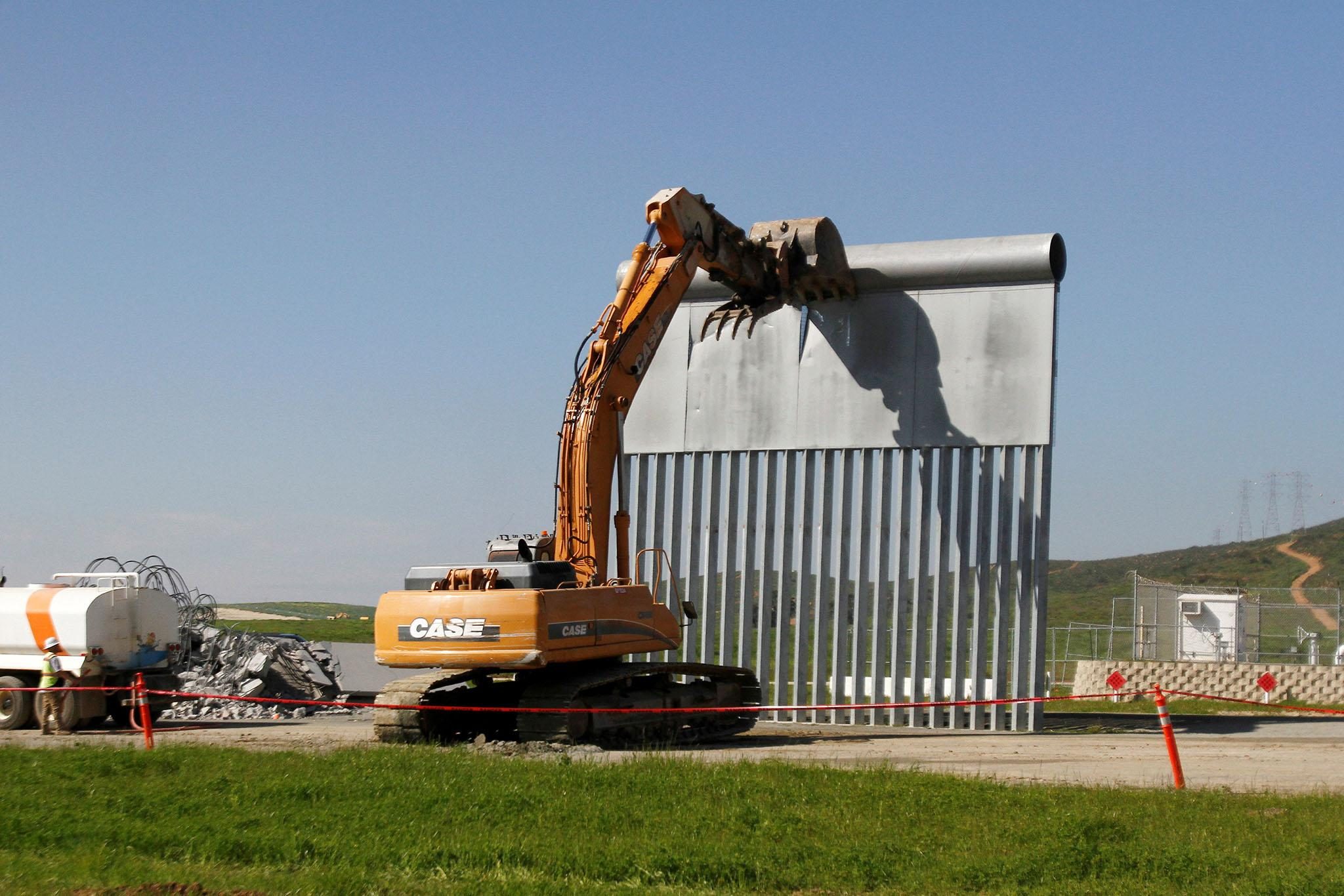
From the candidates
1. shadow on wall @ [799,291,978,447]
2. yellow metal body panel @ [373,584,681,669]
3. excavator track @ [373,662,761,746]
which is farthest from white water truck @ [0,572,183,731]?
shadow on wall @ [799,291,978,447]

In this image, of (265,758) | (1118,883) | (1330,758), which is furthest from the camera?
(1330,758)

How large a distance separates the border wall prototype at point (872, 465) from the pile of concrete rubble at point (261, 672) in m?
6.33

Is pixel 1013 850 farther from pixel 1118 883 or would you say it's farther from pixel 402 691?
pixel 402 691

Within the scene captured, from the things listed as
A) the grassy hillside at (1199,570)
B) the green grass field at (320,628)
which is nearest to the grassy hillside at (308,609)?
the green grass field at (320,628)

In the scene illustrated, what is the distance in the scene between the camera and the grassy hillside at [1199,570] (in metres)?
77.6

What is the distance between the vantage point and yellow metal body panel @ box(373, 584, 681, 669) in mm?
15000

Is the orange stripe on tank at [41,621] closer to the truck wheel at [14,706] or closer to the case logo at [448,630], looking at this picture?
the truck wheel at [14,706]

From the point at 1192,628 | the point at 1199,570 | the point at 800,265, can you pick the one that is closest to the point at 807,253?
the point at 800,265

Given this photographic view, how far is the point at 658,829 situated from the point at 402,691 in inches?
294

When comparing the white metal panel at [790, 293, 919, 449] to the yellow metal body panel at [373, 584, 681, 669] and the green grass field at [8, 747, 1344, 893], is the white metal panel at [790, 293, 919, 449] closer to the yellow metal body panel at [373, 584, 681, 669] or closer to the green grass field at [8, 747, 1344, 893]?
the yellow metal body panel at [373, 584, 681, 669]

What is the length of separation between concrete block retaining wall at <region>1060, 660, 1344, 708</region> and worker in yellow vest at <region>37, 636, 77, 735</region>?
21.3 metres

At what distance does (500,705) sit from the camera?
684 inches

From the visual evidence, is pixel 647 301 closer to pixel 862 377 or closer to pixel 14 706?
pixel 862 377

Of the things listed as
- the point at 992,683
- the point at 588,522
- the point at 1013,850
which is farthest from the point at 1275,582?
the point at 1013,850
